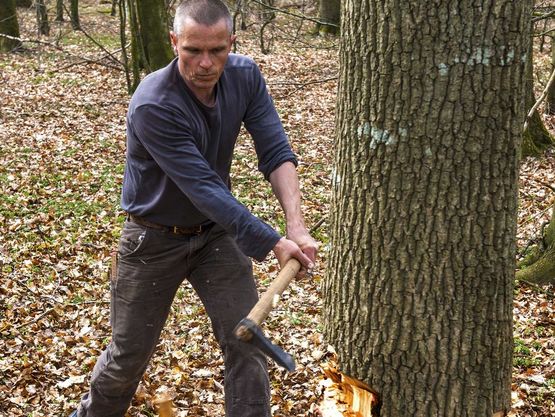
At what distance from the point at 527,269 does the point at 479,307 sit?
3.41 m

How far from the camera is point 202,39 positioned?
317 centimetres

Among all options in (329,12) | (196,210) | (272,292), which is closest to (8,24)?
(329,12)

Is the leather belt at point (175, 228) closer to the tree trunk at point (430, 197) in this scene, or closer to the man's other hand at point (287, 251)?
the man's other hand at point (287, 251)

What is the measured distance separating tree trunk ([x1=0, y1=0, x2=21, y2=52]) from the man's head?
15.7 meters

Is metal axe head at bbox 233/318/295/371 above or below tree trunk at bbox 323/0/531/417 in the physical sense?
below

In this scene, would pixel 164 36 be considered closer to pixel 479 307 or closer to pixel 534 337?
pixel 534 337

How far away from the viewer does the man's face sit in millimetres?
3166

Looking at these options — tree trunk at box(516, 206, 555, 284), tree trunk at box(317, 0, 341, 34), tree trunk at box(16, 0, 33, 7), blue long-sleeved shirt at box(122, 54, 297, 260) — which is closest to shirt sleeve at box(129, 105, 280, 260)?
blue long-sleeved shirt at box(122, 54, 297, 260)

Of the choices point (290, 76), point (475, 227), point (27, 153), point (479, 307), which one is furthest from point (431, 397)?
point (290, 76)

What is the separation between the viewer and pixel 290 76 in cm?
1575

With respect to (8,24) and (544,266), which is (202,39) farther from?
(8,24)

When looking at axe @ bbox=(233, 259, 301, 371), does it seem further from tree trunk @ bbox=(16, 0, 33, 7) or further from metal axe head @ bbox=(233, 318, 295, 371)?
tree trunk @ bbox=(16, 0, 33, 7)

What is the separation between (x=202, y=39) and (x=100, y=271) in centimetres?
410

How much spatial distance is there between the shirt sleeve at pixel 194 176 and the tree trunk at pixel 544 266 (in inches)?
144
